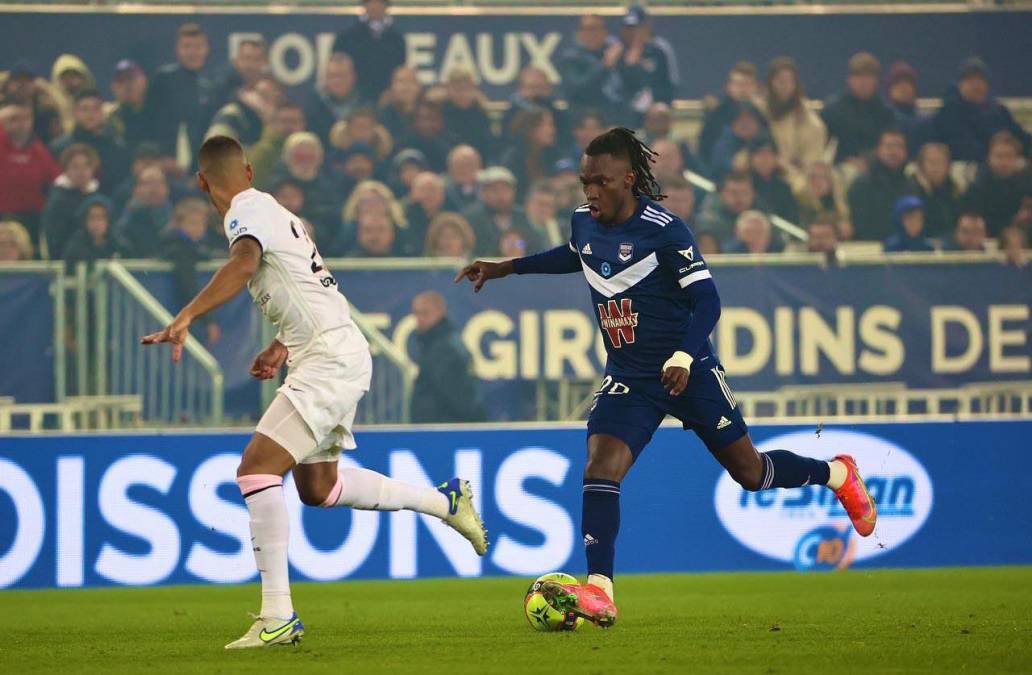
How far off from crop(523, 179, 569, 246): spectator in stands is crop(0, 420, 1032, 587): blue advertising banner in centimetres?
355

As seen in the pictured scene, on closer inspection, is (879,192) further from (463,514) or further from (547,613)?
(547,613)

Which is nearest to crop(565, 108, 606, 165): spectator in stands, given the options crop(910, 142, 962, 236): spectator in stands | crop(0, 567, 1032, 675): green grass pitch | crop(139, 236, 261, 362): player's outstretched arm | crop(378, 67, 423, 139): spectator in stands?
crop(378, 67, 423, 139): spectator in stands

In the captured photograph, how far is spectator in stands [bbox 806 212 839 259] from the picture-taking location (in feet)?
41.8

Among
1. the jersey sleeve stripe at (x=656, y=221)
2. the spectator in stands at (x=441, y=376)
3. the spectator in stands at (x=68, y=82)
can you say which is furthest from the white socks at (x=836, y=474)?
the spectator in stands at (x=68, y=82)

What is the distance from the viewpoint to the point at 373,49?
520 inches

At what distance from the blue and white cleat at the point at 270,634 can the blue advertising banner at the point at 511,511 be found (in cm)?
380

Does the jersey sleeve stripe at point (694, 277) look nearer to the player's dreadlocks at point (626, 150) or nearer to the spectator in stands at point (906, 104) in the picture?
the player's dreadlocks at point (626, 150)

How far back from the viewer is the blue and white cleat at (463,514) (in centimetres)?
642

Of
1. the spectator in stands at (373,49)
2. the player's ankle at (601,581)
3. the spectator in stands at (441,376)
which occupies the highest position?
the spectator in stands at (373,49)

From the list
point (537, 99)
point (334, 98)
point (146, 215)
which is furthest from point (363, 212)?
point (537, 99)

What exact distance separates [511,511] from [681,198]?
14.2 ft

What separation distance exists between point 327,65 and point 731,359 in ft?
14.5

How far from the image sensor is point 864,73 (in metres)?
13.6

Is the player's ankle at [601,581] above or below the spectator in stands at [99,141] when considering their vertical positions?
below
